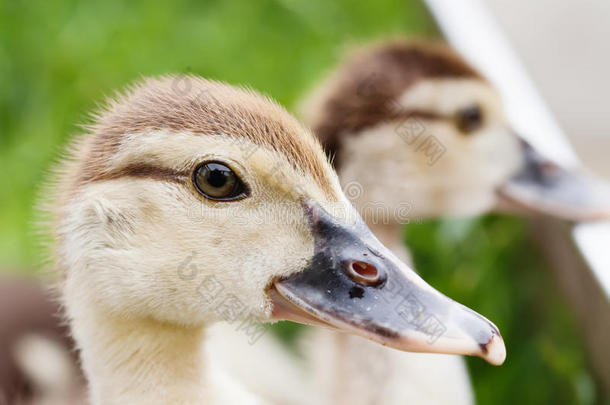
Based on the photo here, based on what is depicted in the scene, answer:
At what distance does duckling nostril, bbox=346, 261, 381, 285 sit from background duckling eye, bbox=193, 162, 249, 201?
0.24 metres

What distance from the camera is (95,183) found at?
1.65 meters

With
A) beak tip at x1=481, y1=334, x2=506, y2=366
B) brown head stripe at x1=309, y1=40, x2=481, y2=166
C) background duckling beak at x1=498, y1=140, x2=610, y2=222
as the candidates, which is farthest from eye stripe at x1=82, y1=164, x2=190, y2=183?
background duckling beak at x1=498, y1=140, x2=610, y2=222

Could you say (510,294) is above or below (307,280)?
below

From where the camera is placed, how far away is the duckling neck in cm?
168

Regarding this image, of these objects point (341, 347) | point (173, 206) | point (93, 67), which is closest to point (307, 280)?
point (173, 206)

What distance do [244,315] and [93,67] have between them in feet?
9.79

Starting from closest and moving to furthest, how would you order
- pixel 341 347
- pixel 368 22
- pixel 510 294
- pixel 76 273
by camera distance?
pixel 76 273, pixel 341 347, pixel 510 294, pixel 368 22

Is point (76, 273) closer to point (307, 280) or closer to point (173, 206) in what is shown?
point (173, 206)

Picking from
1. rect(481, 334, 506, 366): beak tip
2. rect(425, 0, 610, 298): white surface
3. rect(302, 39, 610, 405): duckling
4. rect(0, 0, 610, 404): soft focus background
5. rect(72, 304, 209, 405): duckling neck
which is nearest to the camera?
rect(481, 334, 506, 366): beak tip

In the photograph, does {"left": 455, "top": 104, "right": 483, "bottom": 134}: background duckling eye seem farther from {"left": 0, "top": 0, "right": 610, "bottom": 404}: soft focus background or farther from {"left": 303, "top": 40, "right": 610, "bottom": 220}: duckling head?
{"left": 0, "top": 0, "right": 610, "bottom": 404}: soft focus background

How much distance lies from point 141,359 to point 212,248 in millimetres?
293

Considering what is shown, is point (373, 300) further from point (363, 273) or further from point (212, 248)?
point (212, 248)

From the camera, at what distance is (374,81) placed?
2.46 m

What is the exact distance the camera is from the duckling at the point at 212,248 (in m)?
1.52
